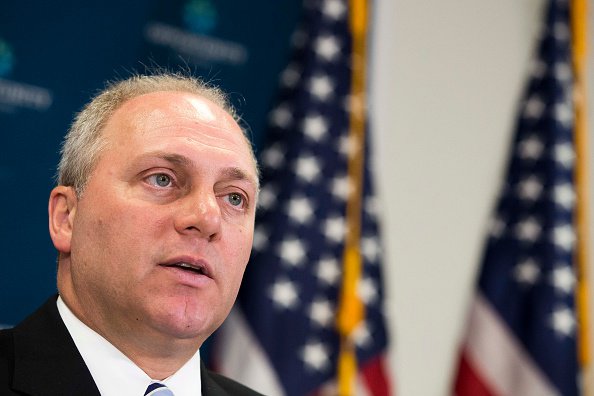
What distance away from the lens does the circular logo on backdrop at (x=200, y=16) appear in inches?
175

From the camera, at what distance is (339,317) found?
4219 mm

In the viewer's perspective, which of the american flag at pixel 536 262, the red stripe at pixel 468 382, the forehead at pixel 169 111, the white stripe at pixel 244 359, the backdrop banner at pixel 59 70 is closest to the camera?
the forehead at pixel 169 111

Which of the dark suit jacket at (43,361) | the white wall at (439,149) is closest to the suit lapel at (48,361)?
the dark suit jacket at (43,361)

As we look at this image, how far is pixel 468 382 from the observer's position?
4750mm

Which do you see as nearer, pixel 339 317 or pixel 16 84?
pixel 16 84

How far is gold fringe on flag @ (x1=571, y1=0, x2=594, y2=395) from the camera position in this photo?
4.54 m

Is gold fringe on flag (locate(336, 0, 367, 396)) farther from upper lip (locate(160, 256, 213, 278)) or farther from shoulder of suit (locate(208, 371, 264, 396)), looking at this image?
upper lip (locate(160, 256, 213, 278))

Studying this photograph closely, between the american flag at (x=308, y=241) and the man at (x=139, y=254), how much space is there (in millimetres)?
2187

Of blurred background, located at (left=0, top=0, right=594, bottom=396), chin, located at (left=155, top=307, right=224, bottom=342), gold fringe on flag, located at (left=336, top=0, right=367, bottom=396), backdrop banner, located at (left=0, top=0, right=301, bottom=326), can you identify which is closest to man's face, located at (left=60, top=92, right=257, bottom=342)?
chin, located at (left=155, top=307, right=224, bottom=342)

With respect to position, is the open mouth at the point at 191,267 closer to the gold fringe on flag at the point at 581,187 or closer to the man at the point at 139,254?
the man at the point at 139,254

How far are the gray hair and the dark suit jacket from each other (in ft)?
1.08

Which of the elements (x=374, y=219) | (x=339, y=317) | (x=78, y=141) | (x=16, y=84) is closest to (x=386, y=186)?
(x=374, y=219)

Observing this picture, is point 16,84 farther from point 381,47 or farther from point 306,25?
point 381,47

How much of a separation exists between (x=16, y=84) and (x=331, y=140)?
1682 mm
